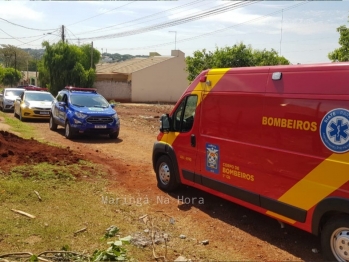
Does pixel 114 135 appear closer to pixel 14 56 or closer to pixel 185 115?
pixel 185 115

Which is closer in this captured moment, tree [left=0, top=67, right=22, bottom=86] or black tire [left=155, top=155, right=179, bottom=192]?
black tire [left=155, top=155, right=179, bottom=192]

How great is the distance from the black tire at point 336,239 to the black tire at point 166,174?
313 cm

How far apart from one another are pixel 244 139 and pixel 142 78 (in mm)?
35279

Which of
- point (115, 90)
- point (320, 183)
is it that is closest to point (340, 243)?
point (320, 183)

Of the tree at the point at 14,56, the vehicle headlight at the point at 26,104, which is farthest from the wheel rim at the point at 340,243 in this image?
the tree at the point at 14,56

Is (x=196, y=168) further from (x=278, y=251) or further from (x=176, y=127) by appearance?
(x=278, y=251)

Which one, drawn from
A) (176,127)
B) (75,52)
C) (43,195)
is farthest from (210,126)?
(75,52)

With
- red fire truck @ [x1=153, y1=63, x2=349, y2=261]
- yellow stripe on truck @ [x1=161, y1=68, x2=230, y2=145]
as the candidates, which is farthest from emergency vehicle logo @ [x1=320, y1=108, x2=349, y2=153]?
yellow stripe on truck @ [x1=161, y1=68, x2=230, y2=145]

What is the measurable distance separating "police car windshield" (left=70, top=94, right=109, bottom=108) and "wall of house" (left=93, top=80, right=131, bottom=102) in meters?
25.7

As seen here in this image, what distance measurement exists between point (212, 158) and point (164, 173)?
1.59m

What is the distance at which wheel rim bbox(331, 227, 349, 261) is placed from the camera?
4.01 m

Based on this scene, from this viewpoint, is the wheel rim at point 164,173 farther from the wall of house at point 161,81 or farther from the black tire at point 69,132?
the wall of house at point 161,81

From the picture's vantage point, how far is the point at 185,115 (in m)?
6.47

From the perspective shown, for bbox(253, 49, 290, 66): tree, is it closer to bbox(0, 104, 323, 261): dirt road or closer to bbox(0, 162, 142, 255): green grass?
bbox(0, 104, 323, 261): dirt road
